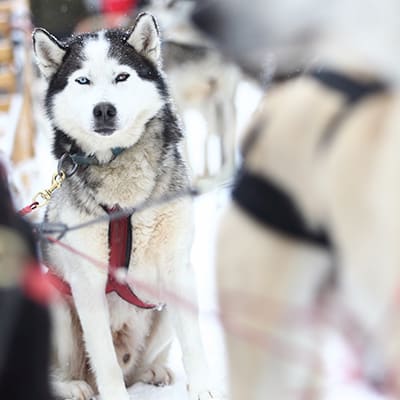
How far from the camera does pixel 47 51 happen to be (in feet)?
8.41

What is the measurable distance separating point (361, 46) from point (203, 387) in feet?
5.37

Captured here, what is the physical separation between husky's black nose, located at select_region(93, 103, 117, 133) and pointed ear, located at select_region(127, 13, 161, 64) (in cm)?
23

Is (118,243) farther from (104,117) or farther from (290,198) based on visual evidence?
(290,198)

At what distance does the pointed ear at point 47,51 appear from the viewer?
253cm

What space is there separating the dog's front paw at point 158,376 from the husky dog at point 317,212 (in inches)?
62.8

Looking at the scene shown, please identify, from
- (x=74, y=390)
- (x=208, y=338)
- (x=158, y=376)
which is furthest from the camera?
(x=208, y=338)

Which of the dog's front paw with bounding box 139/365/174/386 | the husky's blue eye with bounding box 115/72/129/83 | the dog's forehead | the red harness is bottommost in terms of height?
the dog's front paw with bounding box 139/365/174/386

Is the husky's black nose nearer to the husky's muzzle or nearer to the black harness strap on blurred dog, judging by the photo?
the husky's muzzle

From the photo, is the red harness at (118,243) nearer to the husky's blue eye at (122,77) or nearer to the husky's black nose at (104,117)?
the husky's black nose at (104,117)

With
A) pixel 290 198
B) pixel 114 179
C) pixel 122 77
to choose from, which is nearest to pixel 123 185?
pixel 114 179

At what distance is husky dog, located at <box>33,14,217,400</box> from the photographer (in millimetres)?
2486

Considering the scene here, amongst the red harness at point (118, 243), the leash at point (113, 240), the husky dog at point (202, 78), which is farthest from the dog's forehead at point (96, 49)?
the husky dog at point (202, 78)

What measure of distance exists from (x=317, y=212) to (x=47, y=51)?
1604 mm

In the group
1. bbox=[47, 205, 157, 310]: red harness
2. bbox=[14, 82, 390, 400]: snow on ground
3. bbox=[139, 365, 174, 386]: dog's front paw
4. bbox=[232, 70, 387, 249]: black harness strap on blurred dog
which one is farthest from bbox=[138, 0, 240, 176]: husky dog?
bbox=[232, 70, 387, 249]: black harness strap on blurred dog
